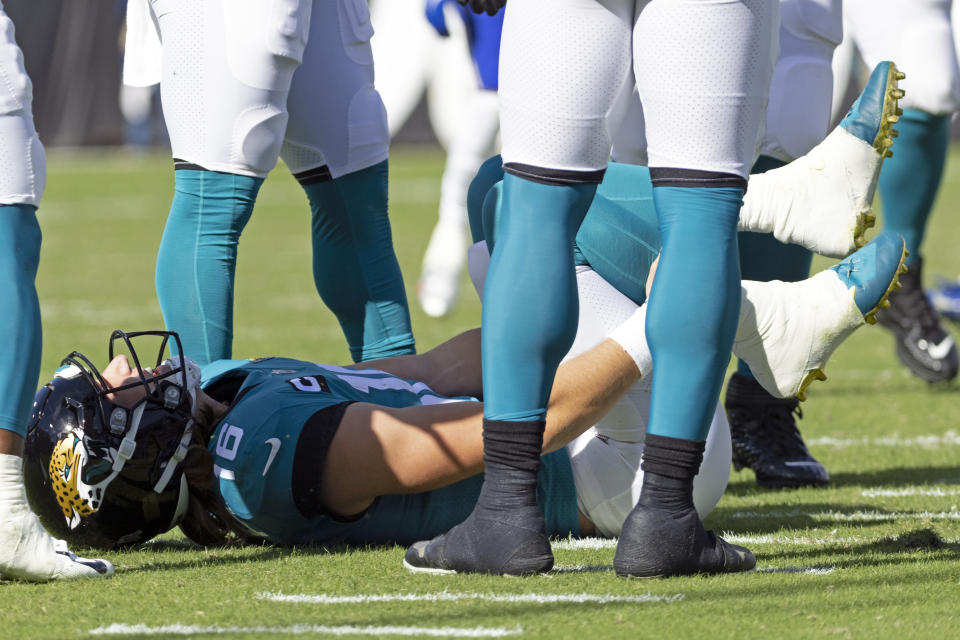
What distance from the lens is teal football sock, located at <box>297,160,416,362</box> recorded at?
13.3 ft

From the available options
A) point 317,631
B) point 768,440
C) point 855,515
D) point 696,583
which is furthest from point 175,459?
point 768,440

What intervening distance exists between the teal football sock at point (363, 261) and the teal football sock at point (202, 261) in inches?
16.9

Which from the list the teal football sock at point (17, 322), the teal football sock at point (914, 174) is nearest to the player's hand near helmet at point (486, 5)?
the teal football sock at point (17, 322)

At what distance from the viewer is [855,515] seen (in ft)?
11.4

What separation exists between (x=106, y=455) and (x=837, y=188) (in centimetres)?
158

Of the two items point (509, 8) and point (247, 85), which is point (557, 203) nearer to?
point (509, 8)

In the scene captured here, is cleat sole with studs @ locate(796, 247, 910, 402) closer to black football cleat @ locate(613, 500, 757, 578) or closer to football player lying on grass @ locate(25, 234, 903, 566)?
football player lying on grass @ locate(25, 234, 903, 566)

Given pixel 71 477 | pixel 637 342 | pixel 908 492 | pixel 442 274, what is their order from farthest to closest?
pixel 442 274 → pixel 908 492 → pixel 637 342 → pixel 71 477

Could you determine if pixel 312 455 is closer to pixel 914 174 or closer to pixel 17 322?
pixel 17 322

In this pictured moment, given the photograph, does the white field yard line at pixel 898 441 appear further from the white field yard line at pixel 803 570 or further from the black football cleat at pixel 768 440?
the white field yard line at pixel 803 570

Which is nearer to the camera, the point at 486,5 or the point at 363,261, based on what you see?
the point at 486,5

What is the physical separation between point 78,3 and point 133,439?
1984cm

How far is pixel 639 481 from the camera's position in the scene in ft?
10.6

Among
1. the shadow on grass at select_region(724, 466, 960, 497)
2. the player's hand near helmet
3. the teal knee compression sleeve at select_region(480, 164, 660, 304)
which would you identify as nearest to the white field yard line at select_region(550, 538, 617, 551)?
the teal knee compression sleeve at select_region(480, 164, 660, 304)
